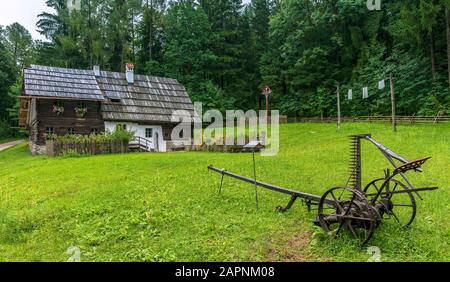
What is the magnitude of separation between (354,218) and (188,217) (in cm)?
363

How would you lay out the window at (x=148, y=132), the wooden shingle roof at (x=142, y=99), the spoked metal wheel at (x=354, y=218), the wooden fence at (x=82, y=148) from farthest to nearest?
the window at (x=148, y=132)
the wooden shingle roof at (x=142, y=99)
the wooden fence at (x=82, y=148)
the spoked metal wheel at (x=354, y=218)

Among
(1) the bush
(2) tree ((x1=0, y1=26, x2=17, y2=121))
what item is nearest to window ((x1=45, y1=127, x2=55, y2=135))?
(1) the bush

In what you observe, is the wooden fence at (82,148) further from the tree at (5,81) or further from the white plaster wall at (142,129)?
the tree at (5,81)

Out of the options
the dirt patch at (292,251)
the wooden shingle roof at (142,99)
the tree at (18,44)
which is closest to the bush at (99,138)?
the wooden shingle roof at (142,99)

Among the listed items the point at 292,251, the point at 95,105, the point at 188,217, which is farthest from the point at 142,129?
the point at 292,251

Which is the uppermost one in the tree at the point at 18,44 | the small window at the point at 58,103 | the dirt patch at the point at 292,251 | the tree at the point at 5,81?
the tree at the point at 18,44

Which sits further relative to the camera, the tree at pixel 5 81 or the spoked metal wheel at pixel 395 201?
the tree at pixel 5 81

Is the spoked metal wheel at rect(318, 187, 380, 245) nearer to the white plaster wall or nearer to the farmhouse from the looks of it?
the farmhouse

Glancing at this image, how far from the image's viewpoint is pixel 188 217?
7.89 metres

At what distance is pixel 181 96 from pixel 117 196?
2233 cm

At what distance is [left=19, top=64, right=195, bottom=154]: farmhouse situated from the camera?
24.5m
